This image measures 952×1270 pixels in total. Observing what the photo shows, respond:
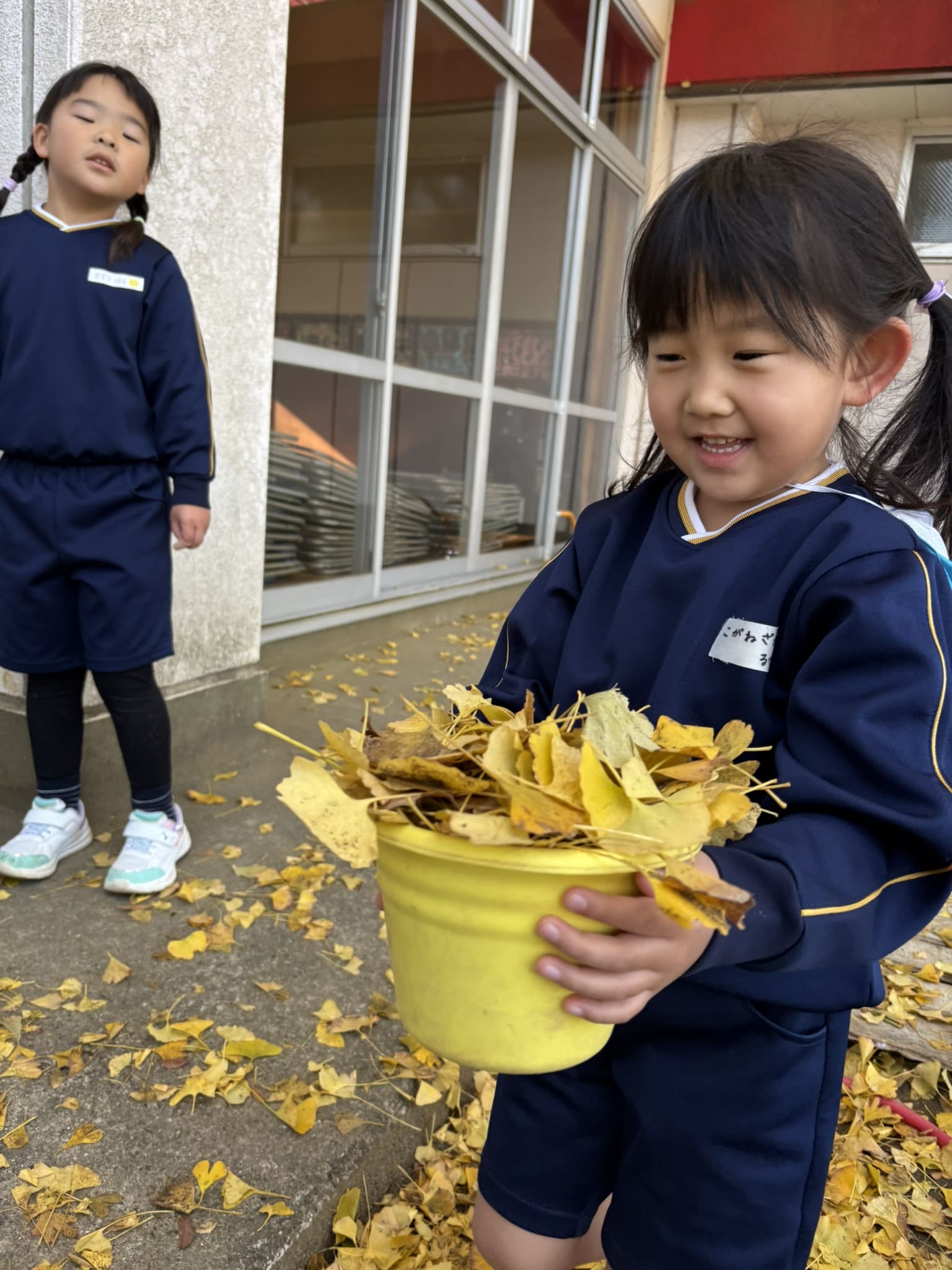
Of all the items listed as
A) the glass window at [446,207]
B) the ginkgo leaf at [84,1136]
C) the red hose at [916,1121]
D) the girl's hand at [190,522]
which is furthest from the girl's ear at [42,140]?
the glass window at [446,207]

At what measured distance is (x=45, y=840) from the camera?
240cm

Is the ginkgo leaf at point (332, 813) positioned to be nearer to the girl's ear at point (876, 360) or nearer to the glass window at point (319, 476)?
the girl's ear at point (876, 360)

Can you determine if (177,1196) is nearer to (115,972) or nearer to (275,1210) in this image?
(275,1210)

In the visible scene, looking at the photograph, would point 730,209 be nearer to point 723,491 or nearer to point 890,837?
point 723,491

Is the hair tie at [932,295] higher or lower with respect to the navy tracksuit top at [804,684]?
higher

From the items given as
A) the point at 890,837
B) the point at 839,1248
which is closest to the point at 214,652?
the point at 839,1248

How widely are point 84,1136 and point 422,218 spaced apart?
4.81 metres

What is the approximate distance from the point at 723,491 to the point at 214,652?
2350 millimetres

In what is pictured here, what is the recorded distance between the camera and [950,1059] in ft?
7.15

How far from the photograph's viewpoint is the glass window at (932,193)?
288 inches

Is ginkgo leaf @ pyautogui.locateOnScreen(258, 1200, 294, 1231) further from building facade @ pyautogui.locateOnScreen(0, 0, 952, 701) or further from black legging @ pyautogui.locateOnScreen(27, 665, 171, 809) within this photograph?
building facade @ pyautogui.locateOnScreen(0, 0, 952, 701)

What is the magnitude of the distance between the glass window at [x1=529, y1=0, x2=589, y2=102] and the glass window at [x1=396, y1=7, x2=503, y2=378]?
1.89ft

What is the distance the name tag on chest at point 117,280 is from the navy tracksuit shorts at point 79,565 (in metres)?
0.42

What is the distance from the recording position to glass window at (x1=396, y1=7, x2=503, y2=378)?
4996 millimetres
